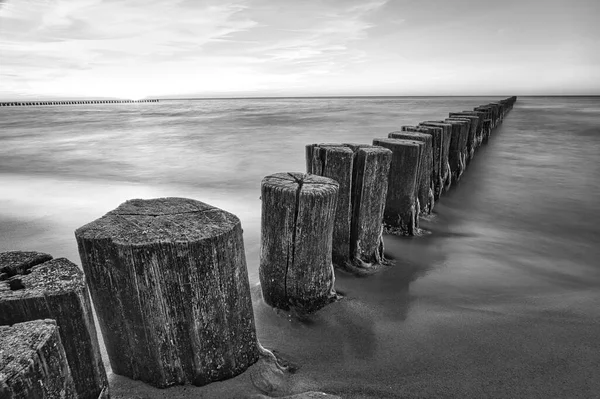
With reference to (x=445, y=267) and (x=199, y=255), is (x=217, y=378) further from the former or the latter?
(x=445, y=267)

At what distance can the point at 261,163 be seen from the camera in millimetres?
11227

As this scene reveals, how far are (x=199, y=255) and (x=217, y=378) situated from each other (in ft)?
2.07

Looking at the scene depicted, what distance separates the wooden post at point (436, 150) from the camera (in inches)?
197

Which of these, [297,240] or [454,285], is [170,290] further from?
[454,285]

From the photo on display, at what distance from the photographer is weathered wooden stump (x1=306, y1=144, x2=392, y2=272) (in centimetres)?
296

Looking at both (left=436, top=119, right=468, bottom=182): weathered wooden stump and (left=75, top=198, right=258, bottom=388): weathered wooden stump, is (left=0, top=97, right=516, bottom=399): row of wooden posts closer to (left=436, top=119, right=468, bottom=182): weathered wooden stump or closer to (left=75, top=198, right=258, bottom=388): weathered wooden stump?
(left=75, top=198, right=258, bottom=388): weathered wooden stump

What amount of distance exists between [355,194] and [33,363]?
2.42 metres

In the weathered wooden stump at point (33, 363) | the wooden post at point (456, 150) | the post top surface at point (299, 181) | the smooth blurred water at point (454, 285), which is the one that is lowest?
the smooth blurred water at point (454, 285)

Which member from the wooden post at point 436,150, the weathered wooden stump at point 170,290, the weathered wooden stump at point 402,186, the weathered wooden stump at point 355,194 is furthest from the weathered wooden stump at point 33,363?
the wooden post at point 436,150

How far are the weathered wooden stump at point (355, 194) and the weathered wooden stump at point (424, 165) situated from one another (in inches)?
49.7

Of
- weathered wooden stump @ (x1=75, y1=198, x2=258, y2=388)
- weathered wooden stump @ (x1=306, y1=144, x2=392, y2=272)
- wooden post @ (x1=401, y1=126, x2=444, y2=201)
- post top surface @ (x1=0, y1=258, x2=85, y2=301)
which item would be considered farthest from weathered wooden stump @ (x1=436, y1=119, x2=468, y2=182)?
post top surface @ (x1=0, y1=258, x2=85, y2=301)

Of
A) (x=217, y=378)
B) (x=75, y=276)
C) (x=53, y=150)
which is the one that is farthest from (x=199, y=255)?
(x=53, y=150)

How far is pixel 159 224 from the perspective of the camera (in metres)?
1.67

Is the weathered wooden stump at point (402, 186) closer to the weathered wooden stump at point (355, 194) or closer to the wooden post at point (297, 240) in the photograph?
the weathered wooden stump at point (355, 194)
